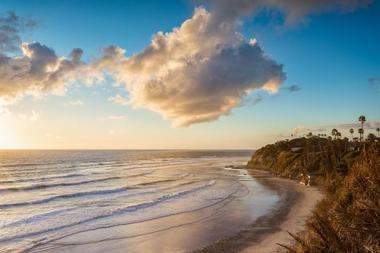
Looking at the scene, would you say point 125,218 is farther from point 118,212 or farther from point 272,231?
point 272,231

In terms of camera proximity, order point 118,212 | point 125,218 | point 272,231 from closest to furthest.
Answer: point 272,231 → point 125,218 → point 118,212

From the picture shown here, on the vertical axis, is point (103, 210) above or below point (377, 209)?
below

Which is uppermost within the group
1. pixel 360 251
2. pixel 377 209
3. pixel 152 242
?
pixel 377 209

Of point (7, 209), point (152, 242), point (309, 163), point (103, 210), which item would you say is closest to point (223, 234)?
point (152, 242)

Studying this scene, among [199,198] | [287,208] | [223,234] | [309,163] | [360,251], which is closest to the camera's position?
[360,251]

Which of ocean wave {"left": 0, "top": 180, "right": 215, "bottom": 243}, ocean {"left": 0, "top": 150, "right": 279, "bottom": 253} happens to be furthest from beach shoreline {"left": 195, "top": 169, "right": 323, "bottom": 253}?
ocean wave {"left": 0, "top": 180, "right": 215, "bottom": 243}

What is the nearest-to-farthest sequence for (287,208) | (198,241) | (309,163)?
(198,241), (287,208), (309,163)

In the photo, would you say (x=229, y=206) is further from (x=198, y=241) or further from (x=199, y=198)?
(x=198, y=241)

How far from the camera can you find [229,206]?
87.6ft

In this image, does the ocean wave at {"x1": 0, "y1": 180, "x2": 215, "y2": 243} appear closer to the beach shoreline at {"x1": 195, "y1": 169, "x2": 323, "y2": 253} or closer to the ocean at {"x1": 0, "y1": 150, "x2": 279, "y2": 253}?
the ocean at {"x1": 0, "y1": 150, "x2": 279, "y2": 253}

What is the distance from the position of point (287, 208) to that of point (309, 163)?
25.0 metres

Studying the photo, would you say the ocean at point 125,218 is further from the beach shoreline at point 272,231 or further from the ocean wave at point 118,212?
the beach shoreline at point 272,231

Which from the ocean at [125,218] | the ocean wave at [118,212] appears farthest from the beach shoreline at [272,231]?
the ocean wave at [118,212]

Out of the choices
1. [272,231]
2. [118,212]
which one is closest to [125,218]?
[118,212]
